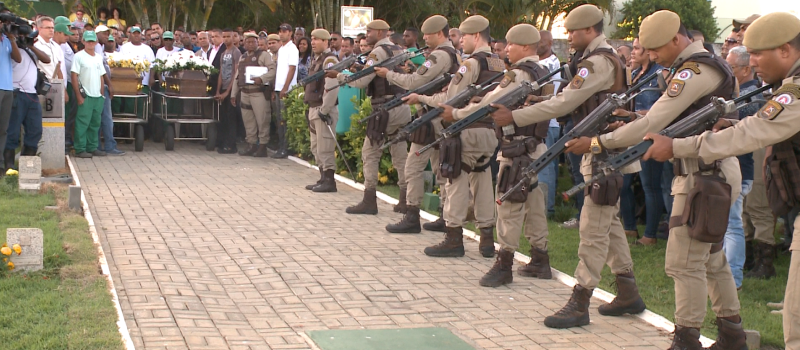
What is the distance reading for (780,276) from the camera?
25.2 feet

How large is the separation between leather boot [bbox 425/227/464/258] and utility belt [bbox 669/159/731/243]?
3.31 m

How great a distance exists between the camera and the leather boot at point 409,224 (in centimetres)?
933

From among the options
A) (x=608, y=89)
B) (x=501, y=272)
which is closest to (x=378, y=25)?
(x=501, y=272)

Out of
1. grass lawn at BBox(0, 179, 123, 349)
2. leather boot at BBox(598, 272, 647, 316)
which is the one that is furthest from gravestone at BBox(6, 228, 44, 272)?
leather boot at BBox(598, 272, 647, 316)

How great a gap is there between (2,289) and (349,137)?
6796mm

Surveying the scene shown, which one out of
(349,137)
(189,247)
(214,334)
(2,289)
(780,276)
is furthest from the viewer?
(349,137)

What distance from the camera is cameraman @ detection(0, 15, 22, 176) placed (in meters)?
11.5

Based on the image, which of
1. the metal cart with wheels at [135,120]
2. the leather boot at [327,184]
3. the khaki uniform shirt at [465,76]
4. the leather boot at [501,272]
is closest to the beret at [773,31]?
the leather boot at [501,272]

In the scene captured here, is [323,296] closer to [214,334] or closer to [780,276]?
[214,334]

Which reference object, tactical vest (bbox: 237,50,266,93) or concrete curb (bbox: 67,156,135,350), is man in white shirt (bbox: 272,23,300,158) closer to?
tactical vest (bbox: 237,50,266,93)

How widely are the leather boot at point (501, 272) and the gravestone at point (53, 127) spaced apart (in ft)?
26.6

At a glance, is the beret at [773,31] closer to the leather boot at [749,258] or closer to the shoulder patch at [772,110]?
the shoulder patch at [772,110]

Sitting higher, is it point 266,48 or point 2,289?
point 266,48

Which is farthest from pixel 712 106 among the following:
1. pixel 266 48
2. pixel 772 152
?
pixel 266 48
